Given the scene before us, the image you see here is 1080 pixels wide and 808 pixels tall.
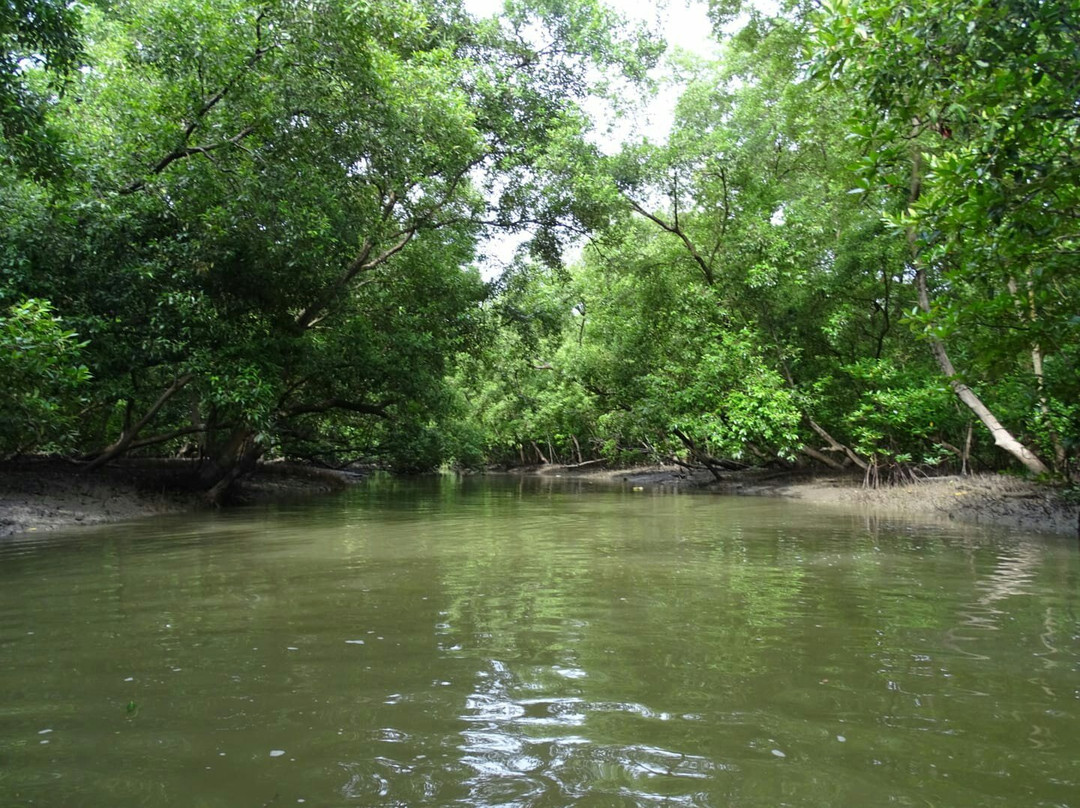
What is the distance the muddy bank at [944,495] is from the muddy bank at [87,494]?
15071 millimetres

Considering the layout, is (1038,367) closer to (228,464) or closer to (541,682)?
(541,682)

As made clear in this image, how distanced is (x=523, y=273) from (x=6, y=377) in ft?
43.8

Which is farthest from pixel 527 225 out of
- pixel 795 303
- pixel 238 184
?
pixel 795 303

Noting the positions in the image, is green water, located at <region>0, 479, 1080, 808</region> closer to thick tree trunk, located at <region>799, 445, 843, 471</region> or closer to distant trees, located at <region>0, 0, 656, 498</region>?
distant trees, located at <region>0, 0, 656, 498</region>

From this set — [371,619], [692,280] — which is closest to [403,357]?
[692,280]

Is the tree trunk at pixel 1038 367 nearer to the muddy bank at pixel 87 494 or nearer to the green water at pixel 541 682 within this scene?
the green water at pixel 541 682

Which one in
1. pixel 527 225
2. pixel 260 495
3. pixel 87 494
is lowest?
pixel 260 495

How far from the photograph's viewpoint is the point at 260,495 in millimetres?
21609

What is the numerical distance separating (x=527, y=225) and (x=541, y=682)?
1554cm

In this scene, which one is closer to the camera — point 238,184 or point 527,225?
point 238,184

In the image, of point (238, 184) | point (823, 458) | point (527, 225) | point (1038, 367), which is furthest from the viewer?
point (823, 458)

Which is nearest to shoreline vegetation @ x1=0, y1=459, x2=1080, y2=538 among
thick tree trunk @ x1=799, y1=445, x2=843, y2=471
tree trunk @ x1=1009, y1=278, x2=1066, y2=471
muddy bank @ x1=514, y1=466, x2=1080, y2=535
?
muddy bank @ x1=514, y1=466, x2=1080, y2=535

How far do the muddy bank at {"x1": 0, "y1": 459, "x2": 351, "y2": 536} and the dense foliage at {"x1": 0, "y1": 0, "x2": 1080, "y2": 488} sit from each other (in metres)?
0.77

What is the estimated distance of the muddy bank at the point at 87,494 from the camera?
1224 cm
